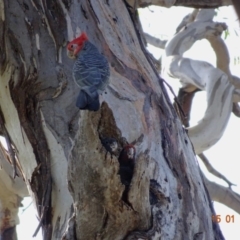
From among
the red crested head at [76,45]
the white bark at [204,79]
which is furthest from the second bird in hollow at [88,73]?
the white bark at [204,79]

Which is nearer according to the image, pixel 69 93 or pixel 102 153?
pixel 102 153

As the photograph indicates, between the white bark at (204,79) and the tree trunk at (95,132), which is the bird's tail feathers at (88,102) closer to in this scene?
the tree trunk at (95,132)

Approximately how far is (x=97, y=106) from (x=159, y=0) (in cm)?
155

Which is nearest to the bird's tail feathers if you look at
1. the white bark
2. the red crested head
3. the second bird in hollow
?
the second bird in hollow

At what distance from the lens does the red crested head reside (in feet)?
6.29

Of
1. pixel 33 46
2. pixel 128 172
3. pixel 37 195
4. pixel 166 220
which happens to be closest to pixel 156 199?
pixel 166 220

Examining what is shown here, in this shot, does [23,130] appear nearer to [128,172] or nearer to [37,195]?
[37,195]

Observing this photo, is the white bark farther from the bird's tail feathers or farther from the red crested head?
the bird's tail feathers

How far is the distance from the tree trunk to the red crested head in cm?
10

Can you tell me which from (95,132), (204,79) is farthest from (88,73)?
(204,79)

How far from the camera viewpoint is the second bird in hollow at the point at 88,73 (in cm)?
152

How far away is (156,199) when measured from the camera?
1.80 meters

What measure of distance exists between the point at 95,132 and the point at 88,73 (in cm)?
20

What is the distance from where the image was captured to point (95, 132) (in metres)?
1.59
